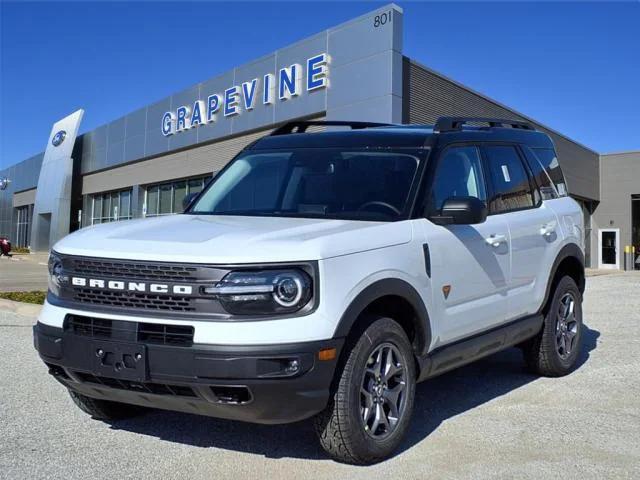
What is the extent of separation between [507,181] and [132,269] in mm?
3230

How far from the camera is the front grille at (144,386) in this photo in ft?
10.8

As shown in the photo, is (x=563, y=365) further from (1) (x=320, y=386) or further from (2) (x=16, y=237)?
(2) (x=16, y=237)

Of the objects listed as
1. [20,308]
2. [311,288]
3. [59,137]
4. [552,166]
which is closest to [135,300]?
[311,288]

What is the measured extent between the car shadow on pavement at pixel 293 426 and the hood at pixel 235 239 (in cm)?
130

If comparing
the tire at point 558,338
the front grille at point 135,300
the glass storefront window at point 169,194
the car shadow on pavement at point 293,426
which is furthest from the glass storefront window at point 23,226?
the front grille at point 135,300

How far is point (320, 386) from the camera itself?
3277 millimetres

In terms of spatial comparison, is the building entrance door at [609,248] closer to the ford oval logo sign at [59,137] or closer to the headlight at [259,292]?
the ford oval logo sign at [59,137]

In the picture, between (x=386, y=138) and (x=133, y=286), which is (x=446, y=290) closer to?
(x=386, y=138)

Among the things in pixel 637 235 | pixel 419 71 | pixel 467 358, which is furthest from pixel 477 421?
pixel 637 235

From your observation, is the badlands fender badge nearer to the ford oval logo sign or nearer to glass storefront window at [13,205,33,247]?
the ford oval logo sign

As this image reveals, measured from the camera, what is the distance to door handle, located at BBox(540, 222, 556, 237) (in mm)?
5523

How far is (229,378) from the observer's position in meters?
3.15

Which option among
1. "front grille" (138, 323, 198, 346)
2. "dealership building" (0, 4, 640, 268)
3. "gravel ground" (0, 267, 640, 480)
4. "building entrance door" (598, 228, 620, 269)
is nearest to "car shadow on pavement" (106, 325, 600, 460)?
"gravel ground" (0, 267, 640, 480)

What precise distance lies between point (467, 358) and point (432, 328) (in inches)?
23.5
